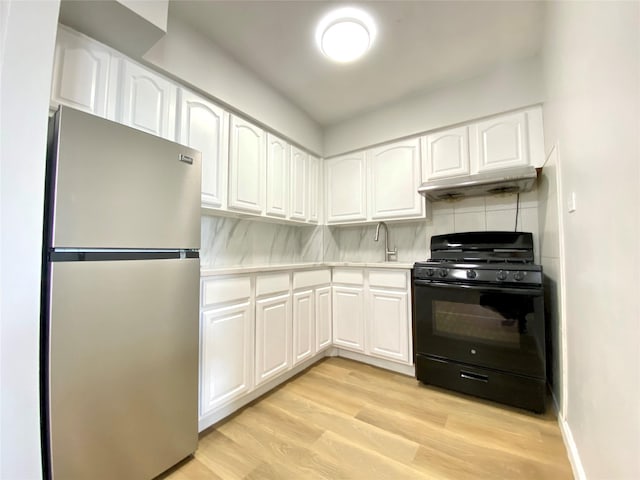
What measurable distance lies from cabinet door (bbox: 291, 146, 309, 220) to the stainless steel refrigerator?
131 cm

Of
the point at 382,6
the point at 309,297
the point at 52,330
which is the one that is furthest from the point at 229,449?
the point at 382,6

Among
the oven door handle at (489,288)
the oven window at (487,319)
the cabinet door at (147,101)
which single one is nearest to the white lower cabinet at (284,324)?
the oven door handle at (489,288)

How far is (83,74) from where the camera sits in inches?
51.6

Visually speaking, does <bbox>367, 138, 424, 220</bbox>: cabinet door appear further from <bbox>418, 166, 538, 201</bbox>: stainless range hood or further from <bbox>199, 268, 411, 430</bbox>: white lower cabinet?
<bbox>199, 268, 411, 430</bbox>: white lower cabinet

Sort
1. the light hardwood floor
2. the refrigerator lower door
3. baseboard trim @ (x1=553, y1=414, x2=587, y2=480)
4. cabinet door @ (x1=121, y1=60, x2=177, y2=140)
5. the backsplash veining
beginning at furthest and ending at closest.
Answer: the backsplash veining → cabinet door @ (x1=121, y1=60, x2=177, y2=140) → the light hardwood floor → baseboard trim @ (x1=553, y1=414, x2=587, y2=480) → the refrigerator lower door

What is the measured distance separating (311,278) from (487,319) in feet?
4.48

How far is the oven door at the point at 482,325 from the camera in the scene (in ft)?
5.64

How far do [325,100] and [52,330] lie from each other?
8.20ft

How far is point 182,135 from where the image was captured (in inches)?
66.7

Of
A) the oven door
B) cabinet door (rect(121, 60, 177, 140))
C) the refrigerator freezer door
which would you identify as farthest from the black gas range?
cabinet door (rect(121, 60, 177, 140))

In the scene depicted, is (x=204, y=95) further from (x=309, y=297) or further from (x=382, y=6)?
(x=309, y=297)

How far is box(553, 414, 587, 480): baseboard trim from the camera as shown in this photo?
1176mm

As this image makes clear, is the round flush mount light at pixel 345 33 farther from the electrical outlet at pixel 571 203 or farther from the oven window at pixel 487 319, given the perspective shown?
the oven window at pixel 487 319

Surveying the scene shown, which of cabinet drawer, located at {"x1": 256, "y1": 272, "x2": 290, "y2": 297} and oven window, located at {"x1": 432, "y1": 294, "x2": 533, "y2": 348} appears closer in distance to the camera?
oven window, located at {"x1": 432, "y1": 294, "x2": 533, "y2": 348}
